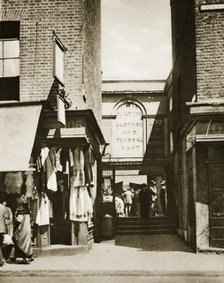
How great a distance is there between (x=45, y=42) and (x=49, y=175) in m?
4.25

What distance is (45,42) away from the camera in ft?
50.0

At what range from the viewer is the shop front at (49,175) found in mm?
13719

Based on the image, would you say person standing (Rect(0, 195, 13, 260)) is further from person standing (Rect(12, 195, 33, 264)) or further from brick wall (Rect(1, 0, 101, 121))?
brick wall (Rect(1, 0, 101, 121))

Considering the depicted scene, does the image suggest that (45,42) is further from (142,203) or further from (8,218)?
(142,203)

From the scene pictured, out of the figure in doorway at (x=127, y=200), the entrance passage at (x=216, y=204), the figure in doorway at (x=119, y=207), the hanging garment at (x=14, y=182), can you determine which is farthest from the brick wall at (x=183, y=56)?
the figure in doorway at (x=127, y=200)

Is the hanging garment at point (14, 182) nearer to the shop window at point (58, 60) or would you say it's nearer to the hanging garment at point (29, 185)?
the hanging garment at point (29, 185)

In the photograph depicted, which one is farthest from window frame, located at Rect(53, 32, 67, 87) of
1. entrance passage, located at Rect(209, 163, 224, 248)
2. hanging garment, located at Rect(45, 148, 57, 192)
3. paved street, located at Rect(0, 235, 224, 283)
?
entrance passage, located at Rect(209, 163, 224, 248)

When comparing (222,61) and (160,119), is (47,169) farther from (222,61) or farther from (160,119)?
(160,119)

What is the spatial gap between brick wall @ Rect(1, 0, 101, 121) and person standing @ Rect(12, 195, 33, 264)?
149 inches

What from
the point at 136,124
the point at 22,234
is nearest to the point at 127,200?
the point at 136,124

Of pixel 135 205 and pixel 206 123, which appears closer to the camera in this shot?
pixel 206 123

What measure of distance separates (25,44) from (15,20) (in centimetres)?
86

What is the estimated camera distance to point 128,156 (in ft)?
101

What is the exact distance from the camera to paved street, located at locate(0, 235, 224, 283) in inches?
415
